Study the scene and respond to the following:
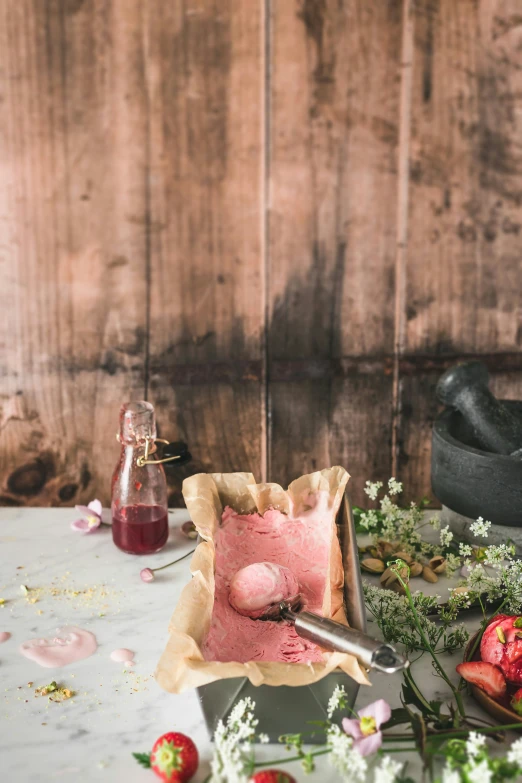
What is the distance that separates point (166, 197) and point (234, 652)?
3.92ft

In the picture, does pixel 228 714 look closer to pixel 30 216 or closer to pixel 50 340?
pixel 50 340

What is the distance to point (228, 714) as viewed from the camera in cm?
83

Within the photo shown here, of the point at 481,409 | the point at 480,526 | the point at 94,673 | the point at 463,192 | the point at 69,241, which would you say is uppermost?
the point at 463,192

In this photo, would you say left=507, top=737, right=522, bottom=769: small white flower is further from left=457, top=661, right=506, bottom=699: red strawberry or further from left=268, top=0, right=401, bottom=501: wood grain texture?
left=268, top=0, right=401, bottom=501: wood grain texture

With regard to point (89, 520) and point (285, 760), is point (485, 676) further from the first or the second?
point (89, 520)

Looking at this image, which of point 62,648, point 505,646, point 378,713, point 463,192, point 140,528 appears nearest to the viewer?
point 378,713

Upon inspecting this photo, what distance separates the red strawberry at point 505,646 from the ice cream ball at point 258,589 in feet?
0.87

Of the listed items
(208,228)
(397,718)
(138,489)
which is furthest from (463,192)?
(397,718)

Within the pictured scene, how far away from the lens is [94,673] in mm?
976

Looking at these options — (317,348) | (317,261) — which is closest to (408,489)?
(317,348)

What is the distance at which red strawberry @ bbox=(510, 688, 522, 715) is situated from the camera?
33.7 inches

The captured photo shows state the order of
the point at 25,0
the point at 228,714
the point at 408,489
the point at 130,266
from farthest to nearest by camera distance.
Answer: the point at 408,489 < the point at 130,266 < the point at 25,0 < the point at 228,714

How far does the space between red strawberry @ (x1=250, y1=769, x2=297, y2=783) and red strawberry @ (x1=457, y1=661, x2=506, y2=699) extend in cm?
27

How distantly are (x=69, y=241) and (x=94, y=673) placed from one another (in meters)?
1.14
